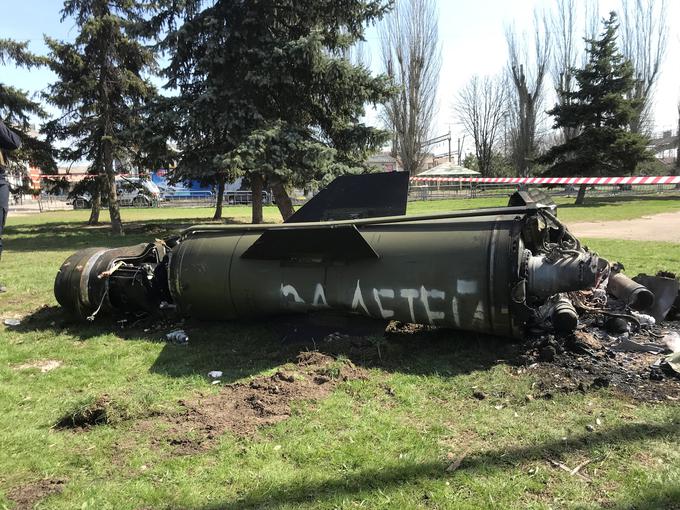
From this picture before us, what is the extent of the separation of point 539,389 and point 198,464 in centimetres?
232

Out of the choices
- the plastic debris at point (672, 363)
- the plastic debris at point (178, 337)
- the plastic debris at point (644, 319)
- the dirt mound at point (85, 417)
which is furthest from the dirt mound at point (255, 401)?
the plastic debris at point (644, 319)

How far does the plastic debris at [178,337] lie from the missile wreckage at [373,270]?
0.87 ft

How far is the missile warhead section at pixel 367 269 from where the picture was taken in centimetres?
393

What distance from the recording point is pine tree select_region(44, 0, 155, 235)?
562 inches

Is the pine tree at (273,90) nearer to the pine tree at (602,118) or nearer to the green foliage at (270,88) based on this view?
the green foliage at (270,88)

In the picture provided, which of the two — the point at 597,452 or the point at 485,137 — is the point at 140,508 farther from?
the point at 485,137

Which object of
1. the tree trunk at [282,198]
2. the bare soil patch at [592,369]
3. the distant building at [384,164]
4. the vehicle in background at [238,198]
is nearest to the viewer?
the bare soil patch at [592,369]

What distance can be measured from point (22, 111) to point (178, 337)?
14438 millimetres

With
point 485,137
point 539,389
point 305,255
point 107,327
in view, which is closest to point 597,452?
point 539,389

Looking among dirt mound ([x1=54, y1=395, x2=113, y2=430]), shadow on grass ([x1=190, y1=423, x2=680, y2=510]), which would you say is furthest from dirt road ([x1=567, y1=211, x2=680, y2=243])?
→ dirt mound ([x1=54, y1=395, x2=113, y2=430])

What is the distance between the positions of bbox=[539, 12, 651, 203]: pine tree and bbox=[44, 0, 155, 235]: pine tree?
69.0ft

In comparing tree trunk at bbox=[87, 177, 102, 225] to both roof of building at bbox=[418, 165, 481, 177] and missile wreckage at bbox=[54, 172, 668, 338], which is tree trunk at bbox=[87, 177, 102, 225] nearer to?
missile wreckage at bbox=[54, 172, 668, 338]

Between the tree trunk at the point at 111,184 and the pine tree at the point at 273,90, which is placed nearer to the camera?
the pine tree at the point at 273,90

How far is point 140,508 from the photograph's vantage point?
2.43 meters
